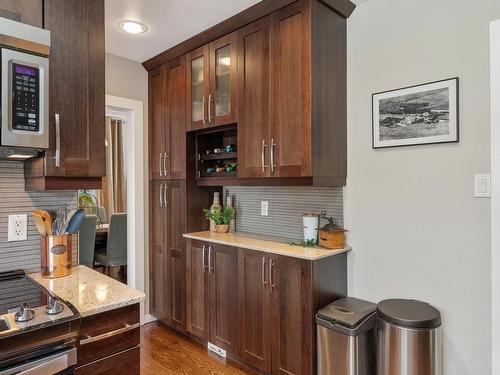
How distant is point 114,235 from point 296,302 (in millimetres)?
2785

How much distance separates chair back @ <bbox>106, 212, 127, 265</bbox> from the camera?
13.3ft

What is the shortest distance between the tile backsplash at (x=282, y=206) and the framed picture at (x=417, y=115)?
0.53 m

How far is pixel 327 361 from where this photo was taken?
76.7 inches

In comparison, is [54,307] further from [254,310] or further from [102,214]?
[102,214]

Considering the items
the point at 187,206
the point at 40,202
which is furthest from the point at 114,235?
the point at 40,202

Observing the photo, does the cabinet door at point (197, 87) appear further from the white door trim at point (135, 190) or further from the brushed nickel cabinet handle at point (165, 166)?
the white door trim at point (135, 190)

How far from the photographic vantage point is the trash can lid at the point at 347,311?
190 centimetres

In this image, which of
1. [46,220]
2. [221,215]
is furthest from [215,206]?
[46,220]

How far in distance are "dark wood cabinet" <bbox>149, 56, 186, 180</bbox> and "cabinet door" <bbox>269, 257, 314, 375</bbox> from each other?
1.32 metres

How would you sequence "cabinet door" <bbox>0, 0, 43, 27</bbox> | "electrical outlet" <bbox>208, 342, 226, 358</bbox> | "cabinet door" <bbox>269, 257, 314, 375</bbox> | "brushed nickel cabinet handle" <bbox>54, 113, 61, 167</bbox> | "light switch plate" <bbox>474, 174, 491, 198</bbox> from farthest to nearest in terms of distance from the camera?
"electrical outlet" <bbox>208, 342, 226, 358</bbox>
"cabinet door" <bbox>269, 257, 314, 375</bbox>
"light switch plate" <bbox>474, 174, 491, 198</bbox>
"brushed nickel cabinet handle" <bbox>54, 113, 61, 167</bbox>
"cabinet door" <bbox>0, 0, 43, 27</bbox>

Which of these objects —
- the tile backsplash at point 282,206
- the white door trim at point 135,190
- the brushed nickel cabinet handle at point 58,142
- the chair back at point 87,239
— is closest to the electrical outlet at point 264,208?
the tile backsplash at point 282,206

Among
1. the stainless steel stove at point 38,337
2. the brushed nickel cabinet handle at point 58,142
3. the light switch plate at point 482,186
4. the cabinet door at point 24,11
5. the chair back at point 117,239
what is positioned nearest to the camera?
the stainless steel stove at point 38,337

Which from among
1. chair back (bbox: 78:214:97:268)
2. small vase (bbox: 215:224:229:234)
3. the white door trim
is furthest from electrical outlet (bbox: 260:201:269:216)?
chair back (bbox: 78:214:97:268)

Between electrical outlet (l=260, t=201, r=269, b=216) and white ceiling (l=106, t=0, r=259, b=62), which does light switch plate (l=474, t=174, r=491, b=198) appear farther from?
white ceiling (l=106, t=0, r=259, b=62)
